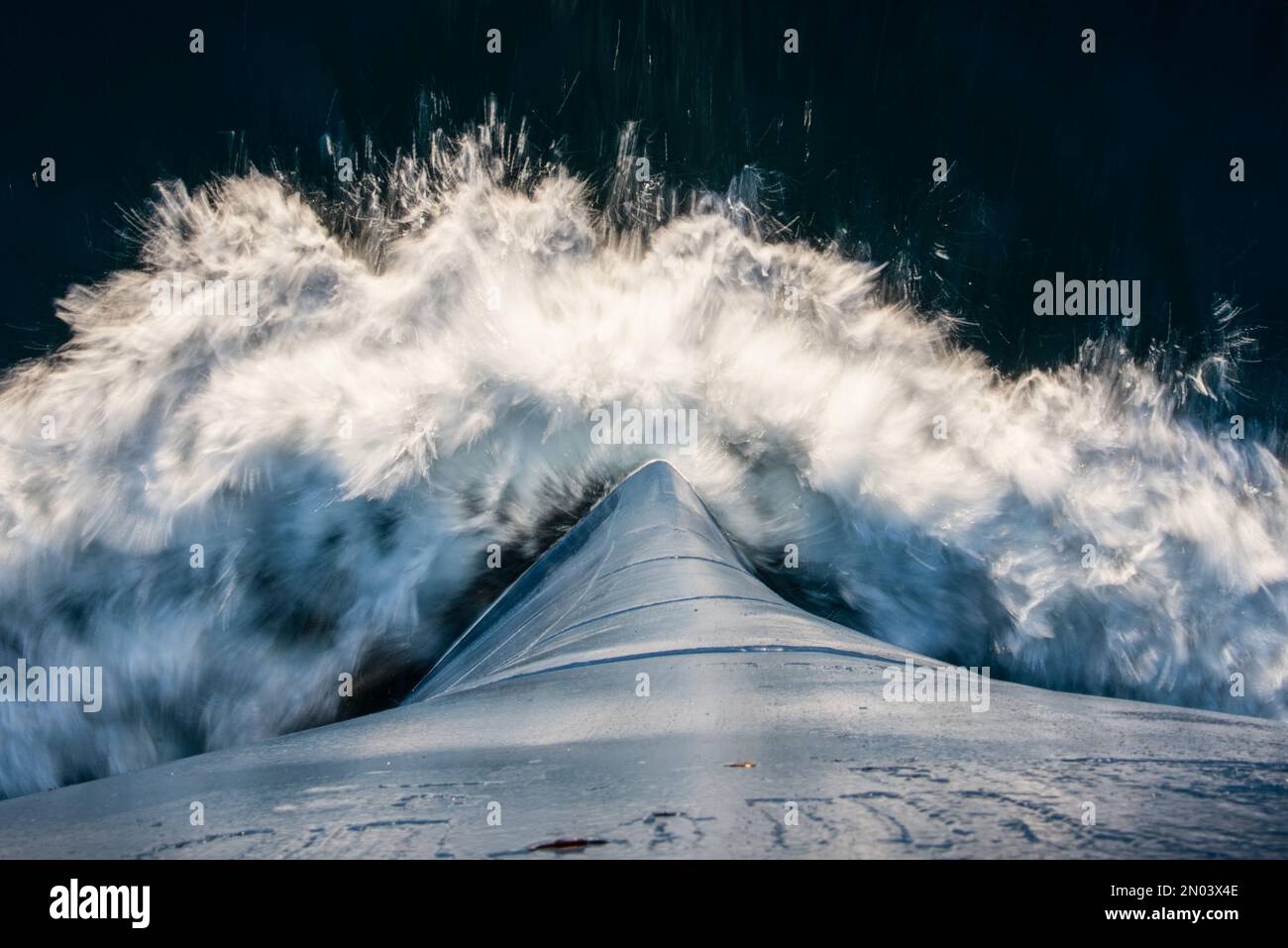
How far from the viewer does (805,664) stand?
3492 mm

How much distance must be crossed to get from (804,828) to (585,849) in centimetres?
48

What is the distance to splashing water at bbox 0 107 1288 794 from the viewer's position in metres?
7.30

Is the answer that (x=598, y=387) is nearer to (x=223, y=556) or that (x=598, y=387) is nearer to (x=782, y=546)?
(x=782, y=546)

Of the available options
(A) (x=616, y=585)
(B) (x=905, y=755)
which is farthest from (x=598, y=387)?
(B) (x=905, y=755)

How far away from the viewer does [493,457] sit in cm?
802

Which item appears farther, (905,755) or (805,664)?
(805,664)

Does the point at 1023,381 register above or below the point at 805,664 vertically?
above

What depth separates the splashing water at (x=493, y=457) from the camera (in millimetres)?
7301
